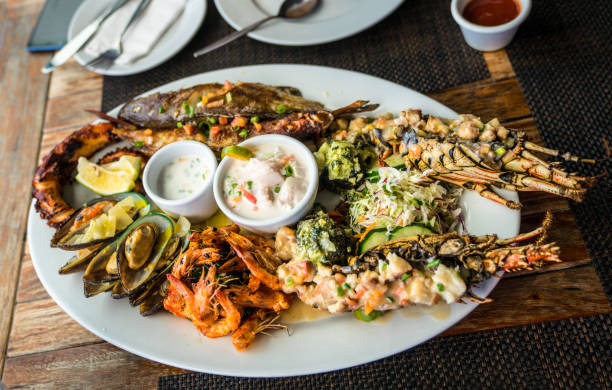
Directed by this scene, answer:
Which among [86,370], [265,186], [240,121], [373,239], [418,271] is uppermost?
[240,121]

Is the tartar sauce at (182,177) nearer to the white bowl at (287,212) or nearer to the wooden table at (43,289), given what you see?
the white bowl at (287,212)

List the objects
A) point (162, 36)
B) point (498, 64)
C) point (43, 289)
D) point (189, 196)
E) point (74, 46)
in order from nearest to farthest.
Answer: point (189, 196) → point (43, 289) → point (498, 64) → point (74, 46) → point (162, 36)

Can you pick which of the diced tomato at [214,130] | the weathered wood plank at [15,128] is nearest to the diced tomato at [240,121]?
the diced tomato at [214,130]

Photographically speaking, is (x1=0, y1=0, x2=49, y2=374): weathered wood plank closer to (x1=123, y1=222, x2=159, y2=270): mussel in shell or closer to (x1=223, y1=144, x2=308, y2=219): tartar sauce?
(x1=123, y1=222, x2=159, y2=270): mussel in shell

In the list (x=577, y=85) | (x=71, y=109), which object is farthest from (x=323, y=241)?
(x=71, y=109)

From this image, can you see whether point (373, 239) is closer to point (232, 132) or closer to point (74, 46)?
point (232, 132)

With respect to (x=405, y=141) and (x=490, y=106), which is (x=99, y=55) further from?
(x=490, y=106)

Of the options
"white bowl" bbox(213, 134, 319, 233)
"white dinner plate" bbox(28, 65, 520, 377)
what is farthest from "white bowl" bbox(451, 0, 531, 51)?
"white bowl" bbox(213, 134, 319, 233)
